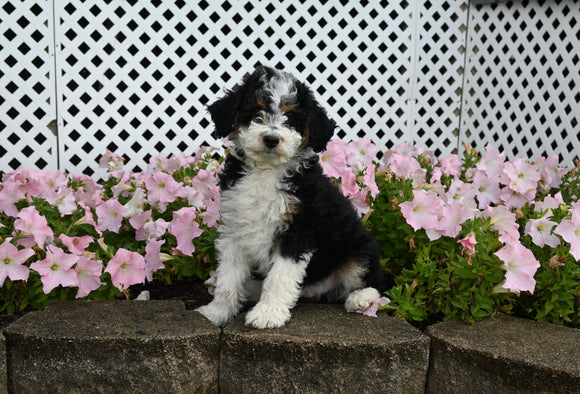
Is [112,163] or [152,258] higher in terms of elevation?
[112,163]

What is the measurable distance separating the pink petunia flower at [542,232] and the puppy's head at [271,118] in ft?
3.86

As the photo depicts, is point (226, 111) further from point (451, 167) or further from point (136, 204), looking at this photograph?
point (451, 167)

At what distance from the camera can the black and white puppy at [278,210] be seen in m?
2.41

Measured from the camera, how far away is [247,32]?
6.25 m

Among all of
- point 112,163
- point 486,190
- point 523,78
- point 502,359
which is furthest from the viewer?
point 523,78

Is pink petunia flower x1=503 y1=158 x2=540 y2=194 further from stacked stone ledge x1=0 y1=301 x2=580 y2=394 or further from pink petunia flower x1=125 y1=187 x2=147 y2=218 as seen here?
pink petunia flower x1=125 y1=187 x2=147 y2=218

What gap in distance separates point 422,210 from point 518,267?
585 millimetres

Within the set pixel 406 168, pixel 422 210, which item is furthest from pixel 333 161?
pixel 422 210

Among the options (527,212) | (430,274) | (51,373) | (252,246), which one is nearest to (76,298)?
(51,373)

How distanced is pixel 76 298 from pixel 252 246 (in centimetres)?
96

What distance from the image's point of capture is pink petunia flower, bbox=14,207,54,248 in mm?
2561

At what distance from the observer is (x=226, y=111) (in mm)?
2494

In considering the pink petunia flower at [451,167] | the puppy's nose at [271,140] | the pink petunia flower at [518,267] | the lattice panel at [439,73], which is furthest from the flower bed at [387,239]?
the lattice panel at [439,73]

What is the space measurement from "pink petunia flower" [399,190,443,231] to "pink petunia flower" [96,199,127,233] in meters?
1.59
